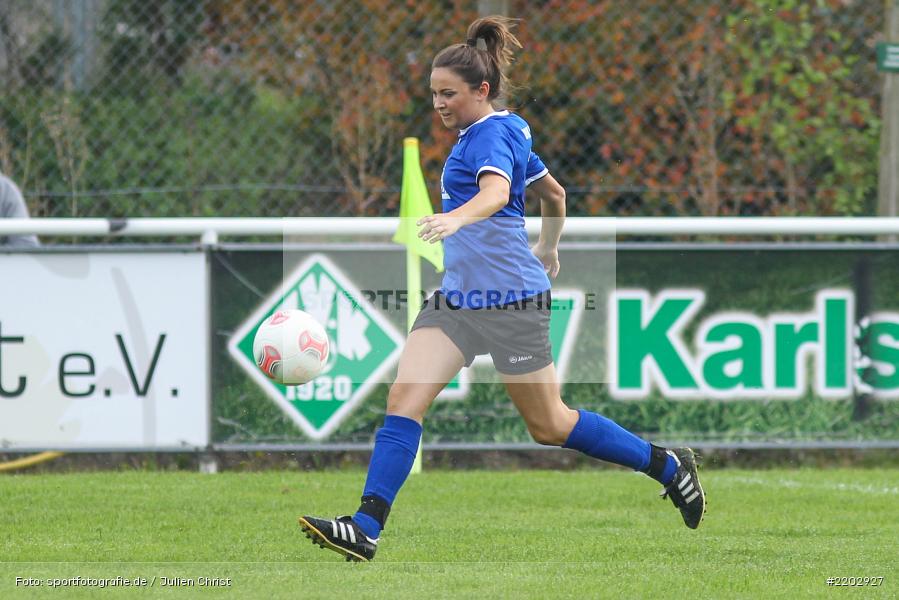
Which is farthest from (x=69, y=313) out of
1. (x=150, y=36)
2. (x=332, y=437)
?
(x=150, y=36)

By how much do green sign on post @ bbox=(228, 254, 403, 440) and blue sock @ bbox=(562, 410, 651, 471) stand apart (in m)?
2.39

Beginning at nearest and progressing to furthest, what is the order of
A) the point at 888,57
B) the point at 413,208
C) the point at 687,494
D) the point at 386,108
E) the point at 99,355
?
the point at 687,494 → the point at 99,355 → the point at 413,208 → the point at 888,57 → the point at 386,108

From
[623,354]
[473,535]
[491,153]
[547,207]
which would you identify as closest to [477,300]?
[491,153]

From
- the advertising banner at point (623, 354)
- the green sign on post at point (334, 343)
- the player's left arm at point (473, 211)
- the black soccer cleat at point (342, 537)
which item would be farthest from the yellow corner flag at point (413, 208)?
the black soccer cleat at point (342, 537)

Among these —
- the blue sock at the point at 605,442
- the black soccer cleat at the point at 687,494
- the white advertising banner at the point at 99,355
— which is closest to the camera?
the blue sock at the point at 605,442

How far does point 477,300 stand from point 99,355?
3103 millimetres

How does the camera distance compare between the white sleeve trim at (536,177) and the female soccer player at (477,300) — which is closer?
the female soccer player at (477,300)

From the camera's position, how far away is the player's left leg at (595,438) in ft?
17.5

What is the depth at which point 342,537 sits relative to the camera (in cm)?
487

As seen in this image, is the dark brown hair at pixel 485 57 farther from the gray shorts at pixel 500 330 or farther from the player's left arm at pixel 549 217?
the gray shorts at pixel 500 330

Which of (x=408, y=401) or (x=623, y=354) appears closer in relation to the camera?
(x=408, y=401)

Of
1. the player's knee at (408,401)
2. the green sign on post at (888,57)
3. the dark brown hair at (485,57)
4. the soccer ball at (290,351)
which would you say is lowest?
the player's knee at (408,401)

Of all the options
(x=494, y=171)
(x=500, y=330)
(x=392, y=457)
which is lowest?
(x=392, y=457)

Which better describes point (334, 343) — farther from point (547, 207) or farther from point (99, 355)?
point (547, 207)
